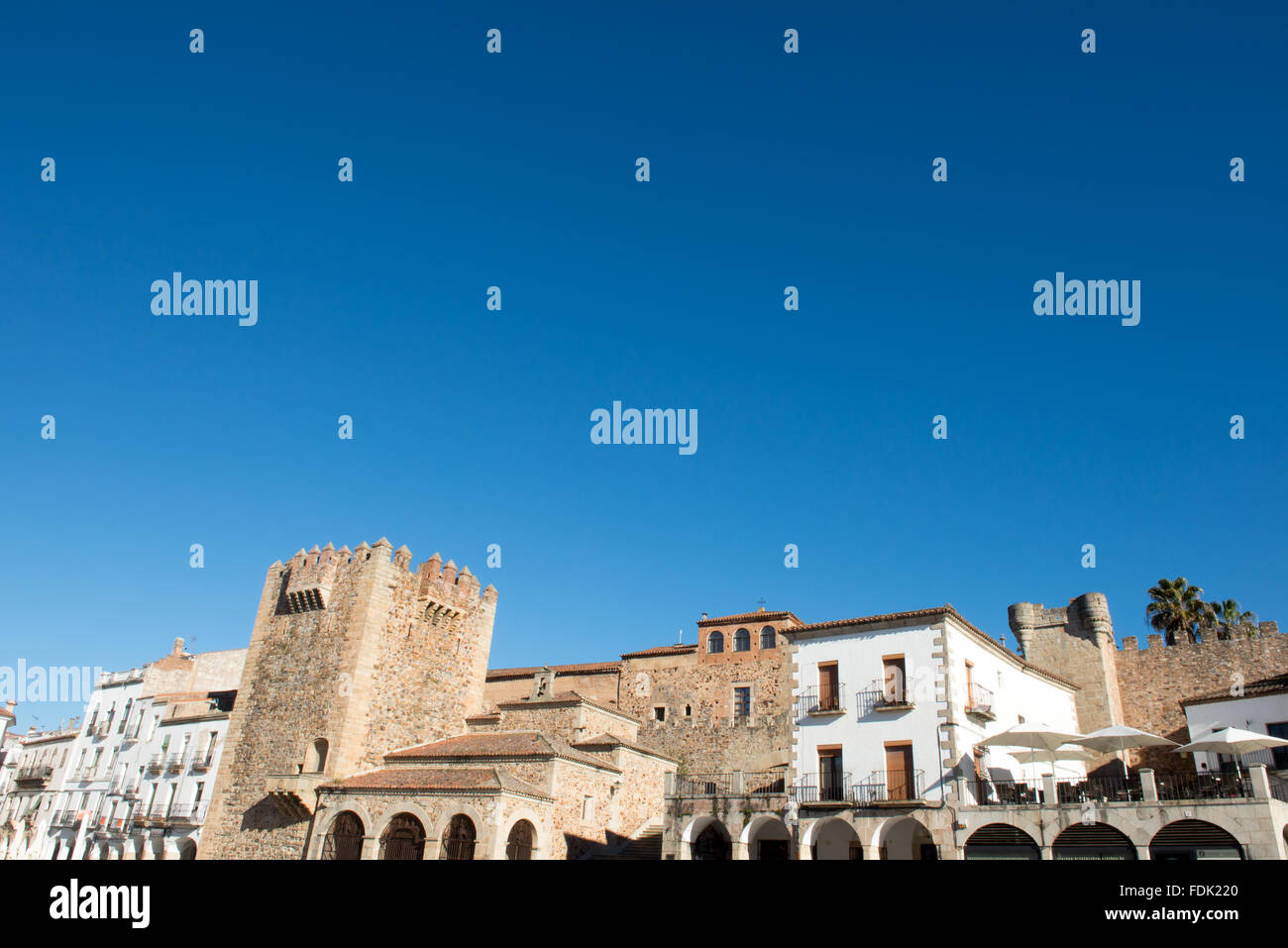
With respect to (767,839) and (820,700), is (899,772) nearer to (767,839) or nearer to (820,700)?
(820,700)

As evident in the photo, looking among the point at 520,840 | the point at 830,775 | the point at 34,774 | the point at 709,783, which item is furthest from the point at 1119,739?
the point at 34,774

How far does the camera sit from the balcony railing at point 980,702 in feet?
87.4

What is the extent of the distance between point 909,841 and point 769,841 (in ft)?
15.1

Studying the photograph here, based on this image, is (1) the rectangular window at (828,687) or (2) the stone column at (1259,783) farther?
(1) the rectangular window at (828,687)

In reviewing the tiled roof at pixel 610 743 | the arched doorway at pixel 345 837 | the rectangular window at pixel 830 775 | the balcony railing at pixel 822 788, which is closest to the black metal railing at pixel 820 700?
the rectangular window at pixel 830 775

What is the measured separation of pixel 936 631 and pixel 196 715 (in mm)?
37039

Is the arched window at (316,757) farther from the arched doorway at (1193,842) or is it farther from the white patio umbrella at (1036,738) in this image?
the arched doorway at (1193,842)

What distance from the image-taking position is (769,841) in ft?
92.5

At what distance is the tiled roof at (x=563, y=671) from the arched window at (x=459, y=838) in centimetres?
1124

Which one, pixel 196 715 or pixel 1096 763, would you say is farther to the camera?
pixel 196 715

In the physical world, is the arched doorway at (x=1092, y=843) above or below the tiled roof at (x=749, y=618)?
below
